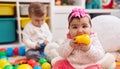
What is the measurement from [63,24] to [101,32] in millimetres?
678

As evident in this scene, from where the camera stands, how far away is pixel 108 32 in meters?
1.15

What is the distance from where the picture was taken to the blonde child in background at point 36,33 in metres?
1.20

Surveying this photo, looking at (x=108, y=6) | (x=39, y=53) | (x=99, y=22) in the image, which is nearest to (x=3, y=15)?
(x=39, y=53)

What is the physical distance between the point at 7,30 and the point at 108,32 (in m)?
0.83

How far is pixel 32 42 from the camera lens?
1.23 m

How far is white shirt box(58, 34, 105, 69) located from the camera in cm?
78

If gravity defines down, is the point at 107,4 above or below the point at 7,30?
above

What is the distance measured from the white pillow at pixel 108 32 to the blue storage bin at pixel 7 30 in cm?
72

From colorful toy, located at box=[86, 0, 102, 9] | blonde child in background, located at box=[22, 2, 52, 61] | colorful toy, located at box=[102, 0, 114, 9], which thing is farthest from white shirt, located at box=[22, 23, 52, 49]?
colorful toy, located at box=[102, 0, 114, 9]

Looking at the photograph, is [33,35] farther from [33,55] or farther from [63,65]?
[63,65]

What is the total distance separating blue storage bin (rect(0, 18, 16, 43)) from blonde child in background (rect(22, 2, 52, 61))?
39 centimetres

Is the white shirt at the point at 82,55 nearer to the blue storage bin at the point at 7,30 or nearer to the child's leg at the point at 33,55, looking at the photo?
the child's leg at the point at 33,55

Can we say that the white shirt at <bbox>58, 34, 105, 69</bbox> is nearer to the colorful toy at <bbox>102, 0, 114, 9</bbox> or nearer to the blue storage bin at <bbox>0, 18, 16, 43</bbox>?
the blue storage bin at <bbox>0, 18, 16, 43</bbox>

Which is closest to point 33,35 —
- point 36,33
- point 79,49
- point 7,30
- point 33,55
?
point 36,33
